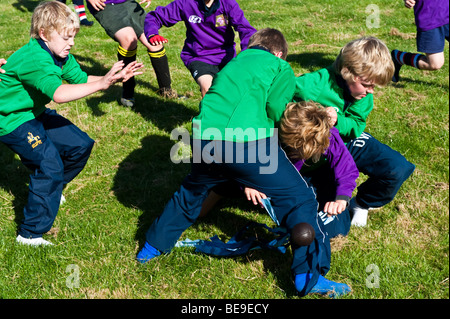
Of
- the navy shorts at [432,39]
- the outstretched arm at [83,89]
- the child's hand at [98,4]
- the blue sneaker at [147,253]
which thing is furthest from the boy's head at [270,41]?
the navy shorts at [432,39]

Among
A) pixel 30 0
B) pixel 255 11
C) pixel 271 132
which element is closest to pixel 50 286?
pixel 271 132

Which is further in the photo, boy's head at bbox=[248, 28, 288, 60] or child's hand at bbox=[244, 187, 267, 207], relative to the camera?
boy's head at bbox=[248, 28, 288, 60]

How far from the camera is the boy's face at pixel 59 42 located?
4.00 m

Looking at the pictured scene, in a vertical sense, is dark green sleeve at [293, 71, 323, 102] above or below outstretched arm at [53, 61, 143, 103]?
below

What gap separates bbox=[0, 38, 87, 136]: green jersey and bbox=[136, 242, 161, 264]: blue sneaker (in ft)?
4.78

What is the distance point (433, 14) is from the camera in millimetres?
6641

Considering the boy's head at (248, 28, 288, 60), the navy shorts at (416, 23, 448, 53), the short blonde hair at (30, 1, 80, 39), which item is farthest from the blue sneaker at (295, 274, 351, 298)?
the navy shorts at (416, 23, 448, 53)

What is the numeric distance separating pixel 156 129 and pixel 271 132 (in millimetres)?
2815

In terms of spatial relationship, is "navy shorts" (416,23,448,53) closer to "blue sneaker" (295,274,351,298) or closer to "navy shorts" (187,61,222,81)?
"navy shorts" (187,61,222,81)

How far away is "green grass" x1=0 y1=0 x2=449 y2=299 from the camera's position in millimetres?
3658

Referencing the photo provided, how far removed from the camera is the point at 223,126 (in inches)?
136

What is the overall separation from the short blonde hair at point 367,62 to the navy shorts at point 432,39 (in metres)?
3.31

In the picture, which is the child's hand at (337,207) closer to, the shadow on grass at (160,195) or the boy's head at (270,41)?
the shadow on grass at (160,195)

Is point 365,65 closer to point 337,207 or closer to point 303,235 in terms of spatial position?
point 337,207
